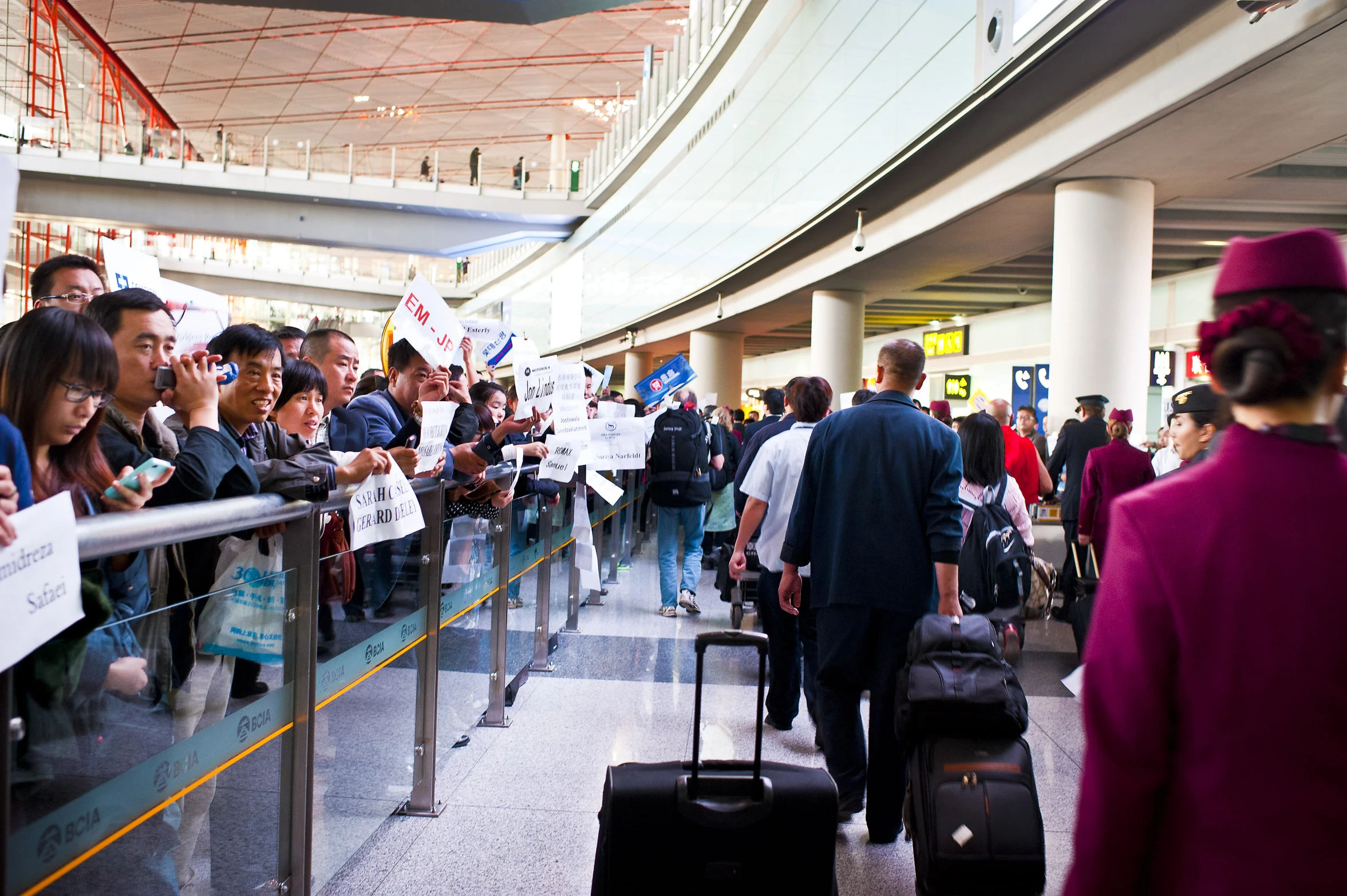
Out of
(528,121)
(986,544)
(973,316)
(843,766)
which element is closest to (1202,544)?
(843,766)

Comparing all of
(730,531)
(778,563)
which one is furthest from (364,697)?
(730,531)

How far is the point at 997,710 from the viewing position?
129 inches

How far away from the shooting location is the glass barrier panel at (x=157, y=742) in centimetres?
182

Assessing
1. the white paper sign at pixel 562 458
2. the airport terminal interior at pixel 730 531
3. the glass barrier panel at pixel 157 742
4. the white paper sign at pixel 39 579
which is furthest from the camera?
the white paper sign at pixel 562 458

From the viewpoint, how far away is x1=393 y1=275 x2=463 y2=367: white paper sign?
13.4ft

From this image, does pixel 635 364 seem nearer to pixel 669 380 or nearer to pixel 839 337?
pixel 839 337

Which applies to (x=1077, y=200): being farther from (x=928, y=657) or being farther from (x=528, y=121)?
(x=528, y=121)

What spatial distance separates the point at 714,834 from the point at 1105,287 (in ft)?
27.0

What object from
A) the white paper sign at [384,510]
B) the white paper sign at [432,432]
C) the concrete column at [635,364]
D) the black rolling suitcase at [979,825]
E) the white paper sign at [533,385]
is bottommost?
the black rolling suitcase at [979,825]

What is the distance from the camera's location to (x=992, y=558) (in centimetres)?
552

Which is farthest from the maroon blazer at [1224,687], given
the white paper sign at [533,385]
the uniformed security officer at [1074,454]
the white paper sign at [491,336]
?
the uniformed security officer at [1074,454]

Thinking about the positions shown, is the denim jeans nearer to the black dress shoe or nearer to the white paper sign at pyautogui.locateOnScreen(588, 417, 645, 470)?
the white paper sign at pyautogui.locateOnScreen(588, 417, 645, 470)

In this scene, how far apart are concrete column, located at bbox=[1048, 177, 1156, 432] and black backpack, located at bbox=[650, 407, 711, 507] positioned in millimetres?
3613

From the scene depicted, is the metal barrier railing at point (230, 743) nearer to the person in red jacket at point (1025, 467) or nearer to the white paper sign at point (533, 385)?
the white paper sign at point (533, 385)
